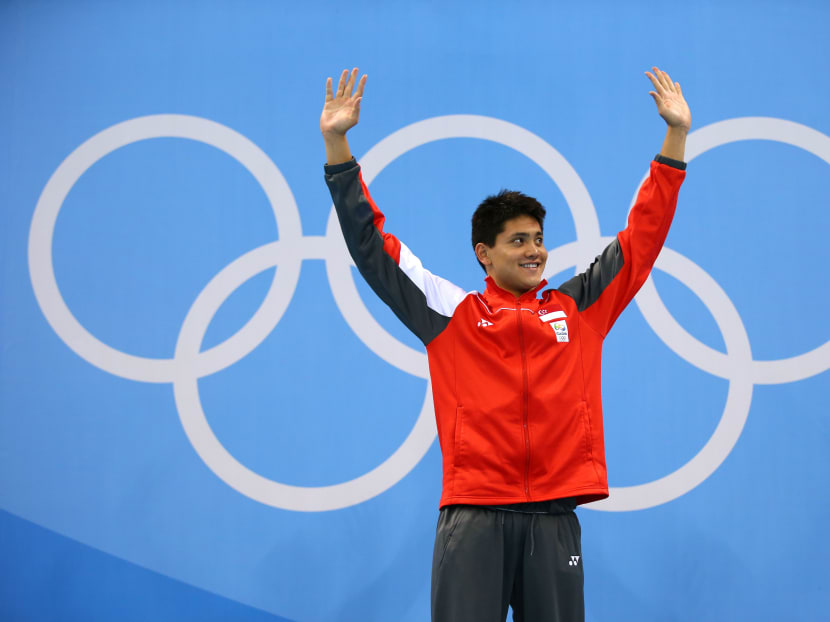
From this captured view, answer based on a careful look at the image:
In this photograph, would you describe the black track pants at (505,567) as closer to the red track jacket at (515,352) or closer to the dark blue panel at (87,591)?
the red track jacket at (515,352)

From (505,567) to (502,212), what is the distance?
0.96 meters

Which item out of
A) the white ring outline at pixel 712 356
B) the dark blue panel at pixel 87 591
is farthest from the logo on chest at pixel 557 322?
the dark blue panel at pixel 87 591

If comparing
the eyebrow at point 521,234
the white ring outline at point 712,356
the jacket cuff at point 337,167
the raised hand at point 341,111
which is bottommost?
the white ring outline at point 712,356

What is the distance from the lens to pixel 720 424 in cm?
310

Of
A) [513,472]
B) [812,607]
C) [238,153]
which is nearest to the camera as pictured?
[513,472]

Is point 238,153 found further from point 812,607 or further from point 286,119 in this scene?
point 812,607

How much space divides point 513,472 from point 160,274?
1.93 m

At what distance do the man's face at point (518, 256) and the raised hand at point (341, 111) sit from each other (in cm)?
52

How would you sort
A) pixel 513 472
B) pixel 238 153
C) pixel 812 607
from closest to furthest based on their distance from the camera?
pixel 513 472 < pixel 812 607 < pixel 238 153

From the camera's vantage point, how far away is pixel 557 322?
2021mm

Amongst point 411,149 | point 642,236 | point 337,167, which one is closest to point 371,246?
point 337,167

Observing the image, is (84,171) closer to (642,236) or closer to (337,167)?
(337,167)

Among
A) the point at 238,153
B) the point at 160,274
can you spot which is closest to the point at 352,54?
the point at 238,153

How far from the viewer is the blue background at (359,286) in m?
3.03
